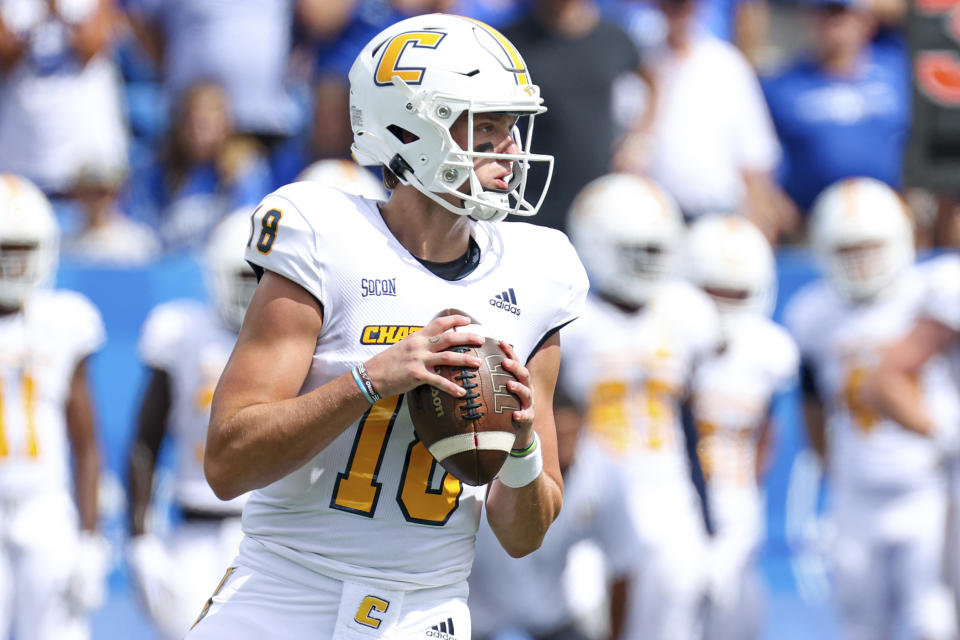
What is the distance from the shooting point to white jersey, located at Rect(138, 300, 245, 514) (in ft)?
18.4

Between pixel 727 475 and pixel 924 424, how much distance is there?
0.90 meters

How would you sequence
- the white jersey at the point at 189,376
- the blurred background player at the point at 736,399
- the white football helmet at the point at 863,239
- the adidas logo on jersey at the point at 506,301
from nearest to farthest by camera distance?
the adidas logo on jersey at the point at 506,301, the white jersey at the point at 189,376, the blurred background player at the point at 736,399, the white football helmet at the point at 863,239

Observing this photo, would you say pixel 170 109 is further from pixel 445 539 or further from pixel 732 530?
pixel 445 539

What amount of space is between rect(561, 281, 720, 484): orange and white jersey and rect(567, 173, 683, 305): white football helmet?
12 centimetres

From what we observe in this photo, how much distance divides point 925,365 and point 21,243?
3.74 metres

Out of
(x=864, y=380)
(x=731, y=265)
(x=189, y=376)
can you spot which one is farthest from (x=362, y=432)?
(x=864, y=380)

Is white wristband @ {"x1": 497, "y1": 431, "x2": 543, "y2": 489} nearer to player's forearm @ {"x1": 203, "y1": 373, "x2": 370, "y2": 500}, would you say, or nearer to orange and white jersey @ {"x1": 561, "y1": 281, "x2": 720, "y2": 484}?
player's forearm @ {"x1": 203, "y1": 373, "x2": 370, "y2": 500}

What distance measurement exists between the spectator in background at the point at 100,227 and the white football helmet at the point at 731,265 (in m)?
2.61

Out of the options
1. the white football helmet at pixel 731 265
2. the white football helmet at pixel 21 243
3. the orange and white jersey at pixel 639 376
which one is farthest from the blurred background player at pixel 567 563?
the white football helmet at pixel 21 243

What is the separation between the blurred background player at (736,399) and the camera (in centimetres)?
594

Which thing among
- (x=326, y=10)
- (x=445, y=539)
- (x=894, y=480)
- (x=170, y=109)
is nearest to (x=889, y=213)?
(x=894, y=480)

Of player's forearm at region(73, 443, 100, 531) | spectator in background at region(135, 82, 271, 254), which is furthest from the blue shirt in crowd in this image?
player's forearm at region(73, 443, 100, 531)

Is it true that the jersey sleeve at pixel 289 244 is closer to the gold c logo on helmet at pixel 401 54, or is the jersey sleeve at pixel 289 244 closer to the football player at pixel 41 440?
the gold c logo on helmet at pixel 401 54

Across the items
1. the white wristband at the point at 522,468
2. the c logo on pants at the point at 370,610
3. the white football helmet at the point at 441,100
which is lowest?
the c logo on pants at the point at 370,610
